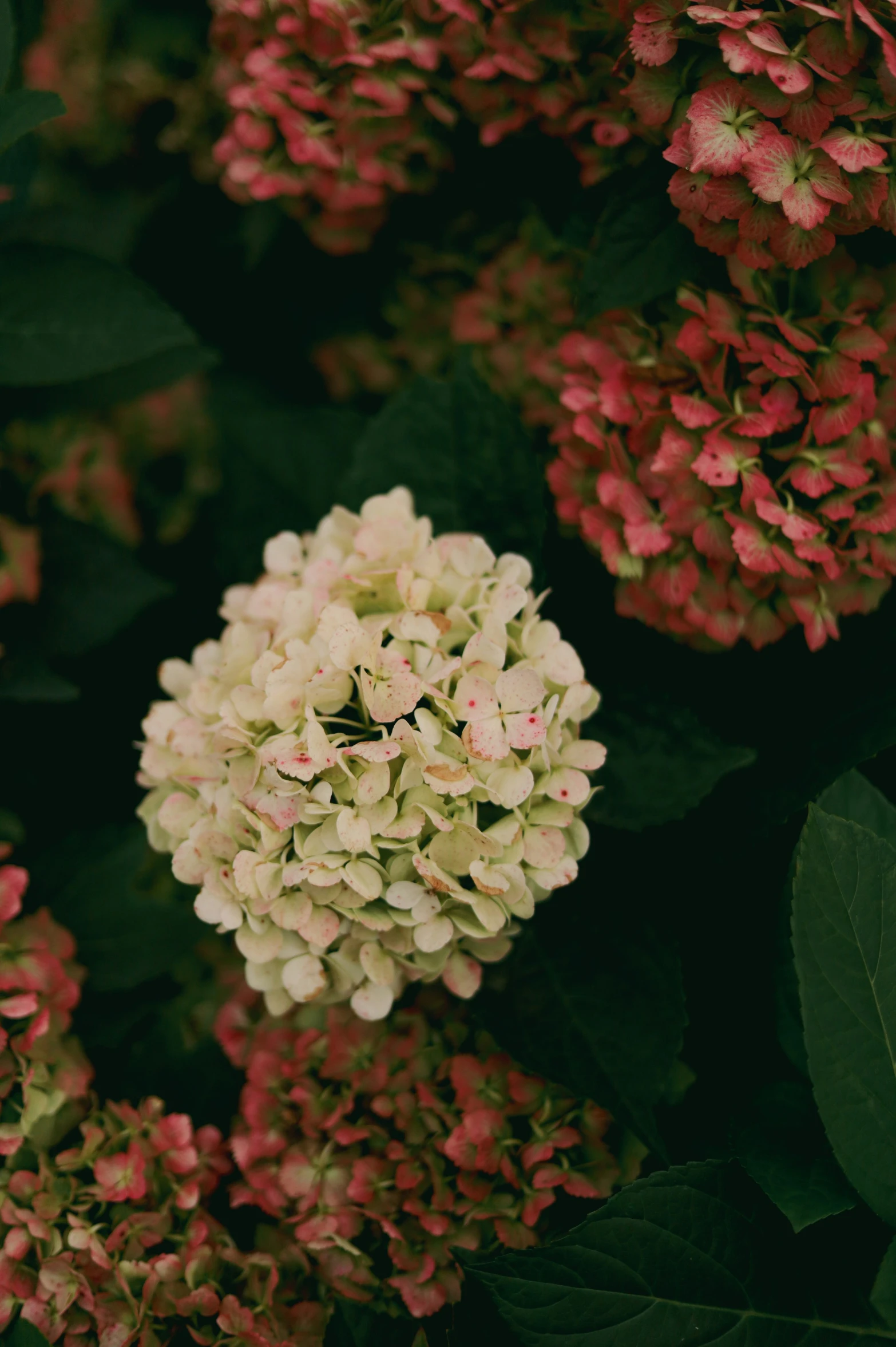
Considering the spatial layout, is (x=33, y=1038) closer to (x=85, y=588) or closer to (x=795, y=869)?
(x=85, y=588)

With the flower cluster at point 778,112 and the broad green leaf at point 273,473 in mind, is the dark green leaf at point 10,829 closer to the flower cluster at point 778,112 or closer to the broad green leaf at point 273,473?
the broad green leaf at point 273,473

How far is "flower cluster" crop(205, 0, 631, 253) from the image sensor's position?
27.4 inches

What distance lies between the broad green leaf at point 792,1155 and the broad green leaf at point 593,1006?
0.06m

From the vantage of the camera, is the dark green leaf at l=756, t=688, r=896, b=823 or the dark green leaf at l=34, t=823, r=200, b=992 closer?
the dark green leaf at l=756, t=688, r=896, b=823

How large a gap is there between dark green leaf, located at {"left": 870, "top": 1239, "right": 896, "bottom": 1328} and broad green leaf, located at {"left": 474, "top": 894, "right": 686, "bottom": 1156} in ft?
0.43

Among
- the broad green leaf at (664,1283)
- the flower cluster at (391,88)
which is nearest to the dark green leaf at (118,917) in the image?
the broad green leaf at (664,1283)

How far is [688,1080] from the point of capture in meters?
0.72

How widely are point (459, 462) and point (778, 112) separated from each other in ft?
1.01

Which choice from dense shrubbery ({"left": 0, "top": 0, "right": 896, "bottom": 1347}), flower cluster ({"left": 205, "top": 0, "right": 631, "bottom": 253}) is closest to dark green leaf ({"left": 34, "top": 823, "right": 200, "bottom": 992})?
dense shrubbery ({"left": 0, "top": 0, "right": 896, "bottom": 1347})

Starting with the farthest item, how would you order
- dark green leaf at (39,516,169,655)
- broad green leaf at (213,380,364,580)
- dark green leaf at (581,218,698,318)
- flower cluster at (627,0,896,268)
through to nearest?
broad green leaf at (213,380,364,580) → dark green leaf at (39,516,169,655) → dark green leaf at (581,218,698,318) → flower cluster at (627,0,896,268)

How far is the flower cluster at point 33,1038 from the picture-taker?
2.17 ft

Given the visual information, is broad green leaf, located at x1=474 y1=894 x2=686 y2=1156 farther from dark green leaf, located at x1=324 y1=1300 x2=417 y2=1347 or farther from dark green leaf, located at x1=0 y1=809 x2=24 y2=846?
dark green leaf, located at x1=0 y1=809 x2=24 y2=846

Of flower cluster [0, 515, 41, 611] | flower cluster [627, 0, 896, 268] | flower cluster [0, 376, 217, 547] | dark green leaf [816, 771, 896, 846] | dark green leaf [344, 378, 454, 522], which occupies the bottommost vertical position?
flower cluster [0, 376, 217, 547]

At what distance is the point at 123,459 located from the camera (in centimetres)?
118
